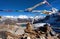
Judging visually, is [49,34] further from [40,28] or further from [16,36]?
[16,36]

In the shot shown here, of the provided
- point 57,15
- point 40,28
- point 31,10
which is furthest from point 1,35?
point 57,15

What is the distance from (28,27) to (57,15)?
39.8 meters

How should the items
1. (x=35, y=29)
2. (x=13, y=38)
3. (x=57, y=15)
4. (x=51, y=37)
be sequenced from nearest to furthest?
(x=13, y=38) → (x=51, y=37) → (x=35, y=29) → (x=57, y=15)

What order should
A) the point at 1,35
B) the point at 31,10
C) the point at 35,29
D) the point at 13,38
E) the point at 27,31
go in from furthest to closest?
the point at 35,29
the point at 27,31
the point at 13,38
the point at 31,10
the point at 1,35

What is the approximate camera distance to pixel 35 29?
47.5 feet

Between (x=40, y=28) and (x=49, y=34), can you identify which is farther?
(x=40, y=28)

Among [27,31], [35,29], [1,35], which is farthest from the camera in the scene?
[35,29]

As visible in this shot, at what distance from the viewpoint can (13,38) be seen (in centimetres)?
1179

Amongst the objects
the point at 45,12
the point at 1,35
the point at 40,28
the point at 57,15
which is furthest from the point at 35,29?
the point at 57,15

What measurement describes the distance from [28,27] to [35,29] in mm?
1769

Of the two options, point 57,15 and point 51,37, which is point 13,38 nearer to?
point 51,37

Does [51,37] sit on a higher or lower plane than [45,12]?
lower

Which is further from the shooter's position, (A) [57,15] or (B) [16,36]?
(A) [57,15]

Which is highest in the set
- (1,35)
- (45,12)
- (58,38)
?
(45,12)
